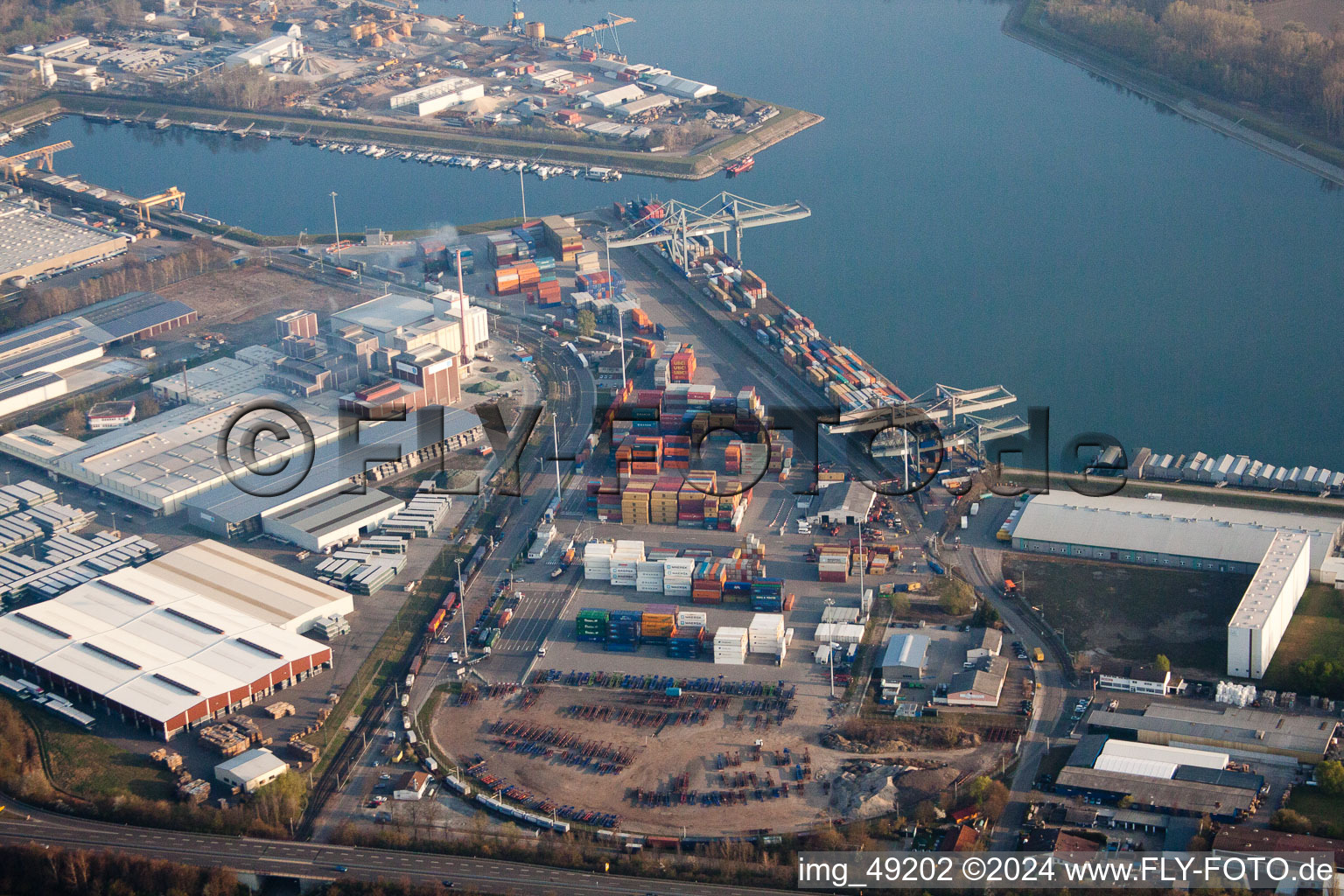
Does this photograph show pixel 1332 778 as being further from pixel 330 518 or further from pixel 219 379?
pixel 219 379

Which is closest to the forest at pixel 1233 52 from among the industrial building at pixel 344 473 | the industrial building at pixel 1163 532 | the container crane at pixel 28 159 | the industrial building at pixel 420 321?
the industrial building at pixel 1163 532

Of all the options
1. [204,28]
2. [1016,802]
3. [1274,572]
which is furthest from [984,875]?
[204,28]

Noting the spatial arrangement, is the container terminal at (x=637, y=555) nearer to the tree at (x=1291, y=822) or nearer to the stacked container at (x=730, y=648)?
the stacked container at (x=730, y=648)

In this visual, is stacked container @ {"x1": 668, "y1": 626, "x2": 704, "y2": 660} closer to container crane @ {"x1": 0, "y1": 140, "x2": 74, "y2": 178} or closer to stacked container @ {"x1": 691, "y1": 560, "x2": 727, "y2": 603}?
stacked container @ {"x1": 691, "y1": 560, "x2": 727, "y2": 603}

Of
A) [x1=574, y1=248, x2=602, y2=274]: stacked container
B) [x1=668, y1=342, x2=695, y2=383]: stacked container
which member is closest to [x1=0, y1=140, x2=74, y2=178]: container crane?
[x1=574, y1=248, x2=602, y2=274]: stacked container

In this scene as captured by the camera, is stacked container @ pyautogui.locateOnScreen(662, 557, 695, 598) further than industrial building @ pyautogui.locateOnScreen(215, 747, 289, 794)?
Yes

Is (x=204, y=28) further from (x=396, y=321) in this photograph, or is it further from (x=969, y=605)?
(x=969, y=605)
